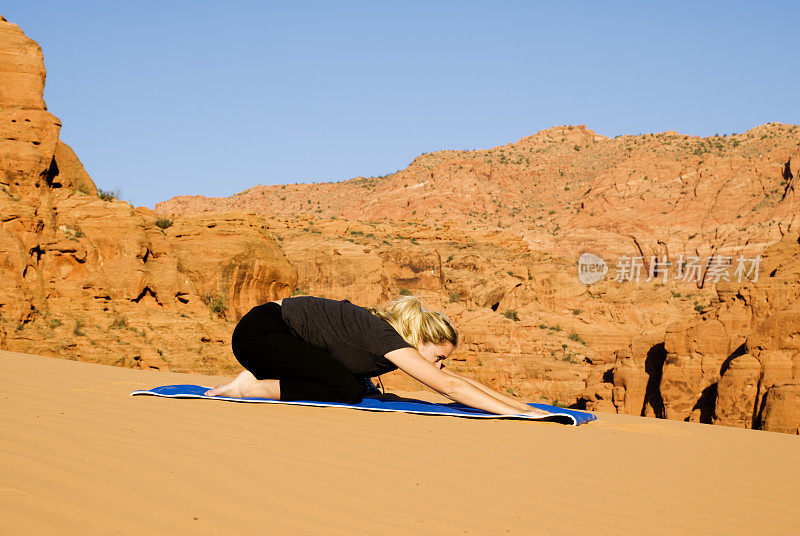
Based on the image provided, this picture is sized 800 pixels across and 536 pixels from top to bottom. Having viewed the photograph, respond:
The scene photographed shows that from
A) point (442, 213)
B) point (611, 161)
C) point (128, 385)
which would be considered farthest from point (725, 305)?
point (611, 161)

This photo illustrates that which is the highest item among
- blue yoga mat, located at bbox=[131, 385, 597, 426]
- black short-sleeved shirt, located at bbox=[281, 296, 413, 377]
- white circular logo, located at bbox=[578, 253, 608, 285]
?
white circular logo, located at bbox=[578, 253, 608, 285]

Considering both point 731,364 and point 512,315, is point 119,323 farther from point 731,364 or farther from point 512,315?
point 512,315

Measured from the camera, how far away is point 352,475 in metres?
3.12

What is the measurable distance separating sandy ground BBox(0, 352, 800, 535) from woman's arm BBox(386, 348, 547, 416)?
19 cm

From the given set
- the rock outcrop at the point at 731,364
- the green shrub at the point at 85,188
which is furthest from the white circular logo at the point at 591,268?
the green shrub at the point at 85,188

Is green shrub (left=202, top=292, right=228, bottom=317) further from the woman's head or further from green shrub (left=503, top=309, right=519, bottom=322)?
green shrub (left=503, top=309, right=519, bottom=322)

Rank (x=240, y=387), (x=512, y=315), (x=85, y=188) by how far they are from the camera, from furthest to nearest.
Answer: (x=512, y=315), (x=85, y=188), (x=240, y=387)

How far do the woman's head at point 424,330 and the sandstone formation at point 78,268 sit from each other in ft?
39.5

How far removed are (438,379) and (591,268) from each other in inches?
2571

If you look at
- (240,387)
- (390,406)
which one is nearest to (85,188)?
(240,387)

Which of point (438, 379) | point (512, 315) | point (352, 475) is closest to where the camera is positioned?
point (352, 475)

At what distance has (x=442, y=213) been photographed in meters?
91.8

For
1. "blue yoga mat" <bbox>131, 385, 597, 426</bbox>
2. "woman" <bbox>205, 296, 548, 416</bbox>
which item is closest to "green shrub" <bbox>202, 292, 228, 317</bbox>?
"blue yoga mat" <bbox>131, 385, 597, 426</bbox>

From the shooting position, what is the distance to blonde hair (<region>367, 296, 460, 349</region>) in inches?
192
